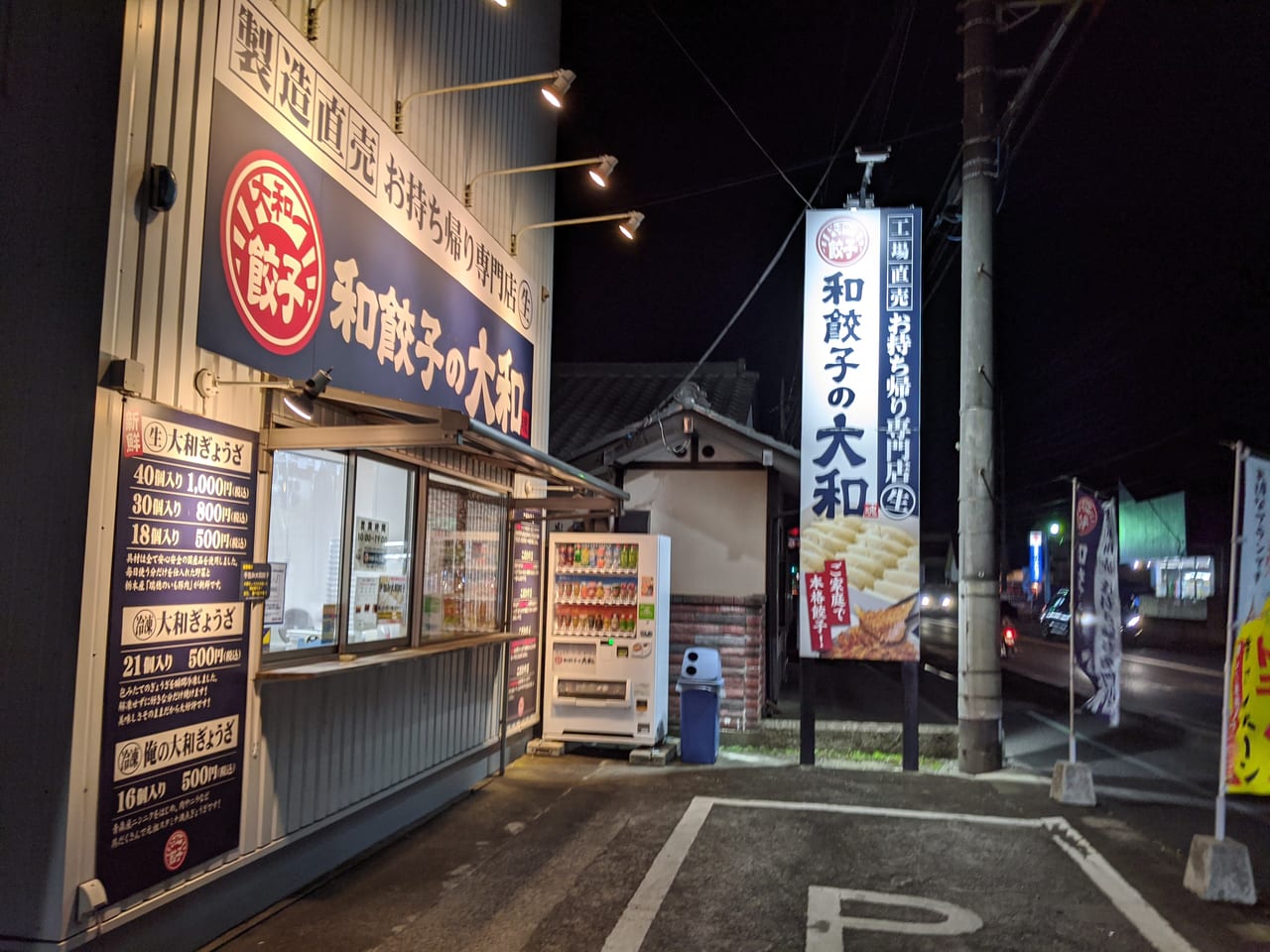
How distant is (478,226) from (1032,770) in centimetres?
879

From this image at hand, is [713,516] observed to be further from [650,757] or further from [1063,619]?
[1063,619]

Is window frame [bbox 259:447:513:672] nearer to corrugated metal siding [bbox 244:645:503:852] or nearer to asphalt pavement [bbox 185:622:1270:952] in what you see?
corrugated metal siding [bbox 244:645:503:852]

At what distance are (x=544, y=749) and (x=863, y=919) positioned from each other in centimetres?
572

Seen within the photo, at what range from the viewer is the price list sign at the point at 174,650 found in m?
4.34

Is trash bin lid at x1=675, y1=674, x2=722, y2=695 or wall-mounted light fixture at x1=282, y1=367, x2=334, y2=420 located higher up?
wall-mounted light fixture at x1=282, y1=367, x2=334, y2=420

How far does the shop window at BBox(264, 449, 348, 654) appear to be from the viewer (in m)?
5.99

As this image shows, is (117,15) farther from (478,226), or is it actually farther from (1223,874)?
(1223,874)

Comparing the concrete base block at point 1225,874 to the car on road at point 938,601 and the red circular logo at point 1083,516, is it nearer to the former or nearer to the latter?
the red circular logo at point 1083,516

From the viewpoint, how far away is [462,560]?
9.06 m

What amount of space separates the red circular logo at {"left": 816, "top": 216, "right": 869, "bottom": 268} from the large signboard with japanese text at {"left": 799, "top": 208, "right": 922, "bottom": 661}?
12 mm

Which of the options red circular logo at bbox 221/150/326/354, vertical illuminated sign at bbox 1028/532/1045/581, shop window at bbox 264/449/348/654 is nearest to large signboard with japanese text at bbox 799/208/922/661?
shop window at bbox 264/449/348/654

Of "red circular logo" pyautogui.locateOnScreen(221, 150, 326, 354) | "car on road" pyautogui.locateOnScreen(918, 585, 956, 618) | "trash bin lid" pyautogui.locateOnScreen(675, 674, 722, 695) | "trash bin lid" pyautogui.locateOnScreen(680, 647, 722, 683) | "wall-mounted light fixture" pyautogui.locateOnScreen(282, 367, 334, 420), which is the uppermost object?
"red circular logo" pyautogui.locateOnScreen(221, 150, 326, 354)

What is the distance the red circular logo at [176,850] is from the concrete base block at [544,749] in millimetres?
6247

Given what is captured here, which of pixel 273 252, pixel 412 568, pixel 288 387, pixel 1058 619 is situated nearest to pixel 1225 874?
pixel 412 568
